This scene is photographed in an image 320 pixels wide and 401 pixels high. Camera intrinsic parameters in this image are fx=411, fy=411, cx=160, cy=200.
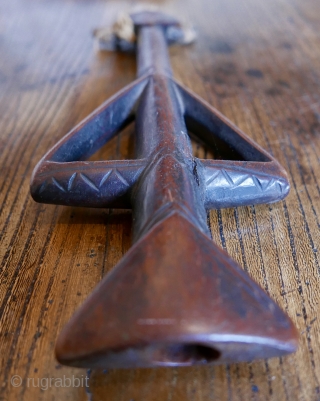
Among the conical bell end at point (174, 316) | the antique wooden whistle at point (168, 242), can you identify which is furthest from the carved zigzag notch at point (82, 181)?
the conical bell end at point (174, 316)

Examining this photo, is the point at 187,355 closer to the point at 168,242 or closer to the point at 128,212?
the point at 168,242

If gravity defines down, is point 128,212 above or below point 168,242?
below

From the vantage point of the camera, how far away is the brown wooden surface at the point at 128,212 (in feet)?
1.44

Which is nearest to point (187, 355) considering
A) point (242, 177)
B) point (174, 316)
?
point (174, 316)

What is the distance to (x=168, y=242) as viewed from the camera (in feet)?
1.38

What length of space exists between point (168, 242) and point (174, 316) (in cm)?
8

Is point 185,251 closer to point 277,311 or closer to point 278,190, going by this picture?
point 277,311

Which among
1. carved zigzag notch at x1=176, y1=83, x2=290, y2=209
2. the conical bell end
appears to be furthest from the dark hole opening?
carved zigzag notch at x1=176, y1=83, x2=290, y2=209

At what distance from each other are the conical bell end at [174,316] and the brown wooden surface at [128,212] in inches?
2.4

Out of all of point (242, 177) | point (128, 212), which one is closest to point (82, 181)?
point (128, 212)

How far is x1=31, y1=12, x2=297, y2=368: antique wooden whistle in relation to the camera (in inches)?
14.7

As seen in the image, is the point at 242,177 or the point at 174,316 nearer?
the point at 174,316

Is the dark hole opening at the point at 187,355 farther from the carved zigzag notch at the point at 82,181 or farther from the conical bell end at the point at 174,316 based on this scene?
the carved zigzag notch at the point at 82,181

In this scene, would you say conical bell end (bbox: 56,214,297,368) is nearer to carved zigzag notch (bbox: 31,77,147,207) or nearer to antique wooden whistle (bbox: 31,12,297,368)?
antique wooden whistle (bbox: 31,12,297,368)
